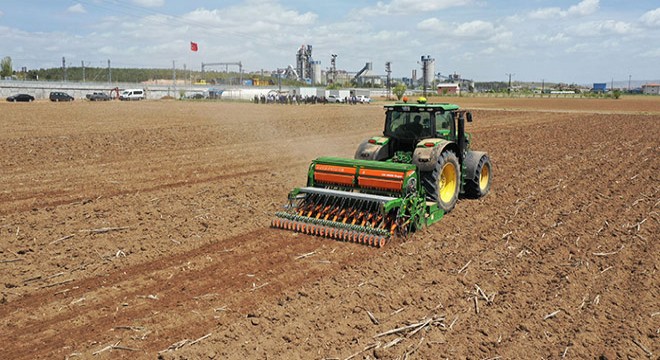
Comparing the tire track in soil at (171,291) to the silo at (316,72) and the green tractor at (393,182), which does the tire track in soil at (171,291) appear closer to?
the green tractor at (393,182)

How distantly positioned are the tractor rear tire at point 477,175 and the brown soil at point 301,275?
17.0 inches

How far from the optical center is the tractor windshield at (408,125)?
1023 centimetres

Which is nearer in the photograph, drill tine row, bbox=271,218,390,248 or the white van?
drill tine row, bbox=271,218,390,248

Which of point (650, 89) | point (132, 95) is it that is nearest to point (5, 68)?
point (132, 95)

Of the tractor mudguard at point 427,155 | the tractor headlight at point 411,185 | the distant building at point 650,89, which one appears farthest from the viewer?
the distant building at point 650,89

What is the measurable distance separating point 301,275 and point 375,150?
3859 millimetres

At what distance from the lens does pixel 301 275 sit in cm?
717

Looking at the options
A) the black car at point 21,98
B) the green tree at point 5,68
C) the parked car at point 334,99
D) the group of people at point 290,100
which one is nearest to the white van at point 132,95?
the black car at point 21,98

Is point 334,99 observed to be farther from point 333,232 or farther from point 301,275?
point 301,275

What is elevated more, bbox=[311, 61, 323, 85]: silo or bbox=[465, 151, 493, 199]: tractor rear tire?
bbox=[311, 61, 323, 85]: silo

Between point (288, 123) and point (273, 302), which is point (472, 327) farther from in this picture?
point (288, 123)

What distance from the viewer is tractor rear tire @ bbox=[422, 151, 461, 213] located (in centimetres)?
949

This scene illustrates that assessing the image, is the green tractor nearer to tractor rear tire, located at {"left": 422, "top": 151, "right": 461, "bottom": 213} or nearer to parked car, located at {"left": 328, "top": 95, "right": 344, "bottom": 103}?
tractor rear tire, located at {"left": 422, "top": 151, "right": 461, "bottom": 213}

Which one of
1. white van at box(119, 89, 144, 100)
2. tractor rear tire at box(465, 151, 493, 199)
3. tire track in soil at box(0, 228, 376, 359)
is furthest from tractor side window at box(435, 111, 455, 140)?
white van at box(119, 89, 144, 100)
